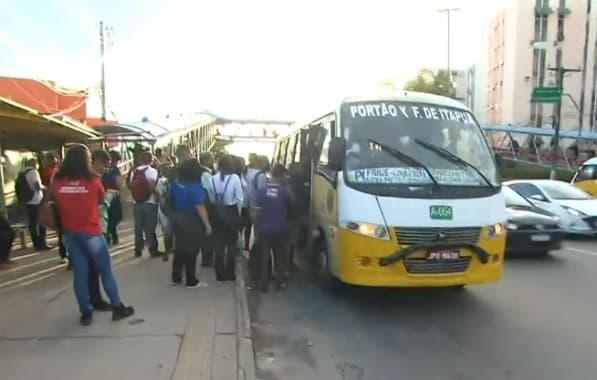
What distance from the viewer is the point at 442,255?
22.1ft

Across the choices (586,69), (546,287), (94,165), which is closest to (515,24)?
(586,69)

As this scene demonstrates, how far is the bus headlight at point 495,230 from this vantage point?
6970 millimetres

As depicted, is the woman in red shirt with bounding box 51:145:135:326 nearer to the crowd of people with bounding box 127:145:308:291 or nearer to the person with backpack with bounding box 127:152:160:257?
the crowd of people with bounding box 127:145:308:291

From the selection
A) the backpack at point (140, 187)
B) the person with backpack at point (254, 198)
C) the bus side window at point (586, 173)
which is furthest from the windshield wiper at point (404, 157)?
the bus side window at point (586, 173)

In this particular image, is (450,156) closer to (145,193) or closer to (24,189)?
(145,193)

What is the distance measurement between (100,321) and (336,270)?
2.81 meters

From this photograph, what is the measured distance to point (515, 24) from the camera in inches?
2056

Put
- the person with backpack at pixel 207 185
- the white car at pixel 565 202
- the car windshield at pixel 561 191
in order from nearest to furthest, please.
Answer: the person with backpack at pixel 207 185 < the white car at pixel 565 202 < the car windshield at pixel 561 191

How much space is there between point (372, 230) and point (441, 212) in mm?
813

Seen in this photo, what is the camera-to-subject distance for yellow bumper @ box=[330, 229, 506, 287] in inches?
264

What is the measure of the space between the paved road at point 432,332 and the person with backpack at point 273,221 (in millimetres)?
419

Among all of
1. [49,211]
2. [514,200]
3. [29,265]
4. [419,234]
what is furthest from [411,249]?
[514,200]

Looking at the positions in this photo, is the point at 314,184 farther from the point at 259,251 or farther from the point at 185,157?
the point at 185,157

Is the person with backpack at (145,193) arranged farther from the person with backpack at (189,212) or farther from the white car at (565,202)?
the white car at (565,202)
